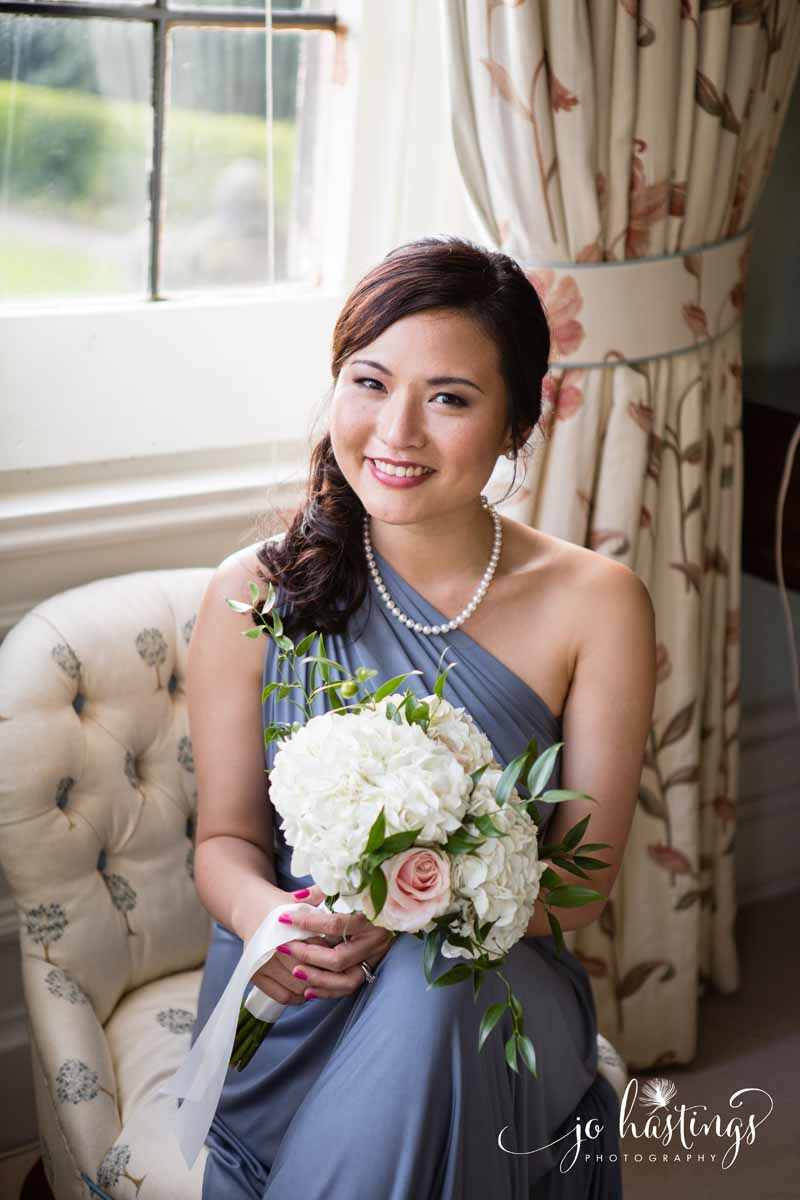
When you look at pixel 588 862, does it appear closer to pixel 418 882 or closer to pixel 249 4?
pixel 418 882

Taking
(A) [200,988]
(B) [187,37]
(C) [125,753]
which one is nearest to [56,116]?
(B) [187,37]

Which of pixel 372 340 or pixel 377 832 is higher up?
pixel 372 340

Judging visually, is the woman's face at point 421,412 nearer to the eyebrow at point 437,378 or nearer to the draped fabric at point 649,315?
the eyebrow at point 437,378

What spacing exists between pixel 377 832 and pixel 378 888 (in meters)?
0.06

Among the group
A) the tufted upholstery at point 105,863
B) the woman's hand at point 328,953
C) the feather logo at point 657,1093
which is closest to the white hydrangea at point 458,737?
the woman's hand at point 328,953

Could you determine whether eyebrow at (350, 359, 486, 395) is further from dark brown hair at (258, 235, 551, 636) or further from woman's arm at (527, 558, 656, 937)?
woman's arm at (527, 558, 656, 937)

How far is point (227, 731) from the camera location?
1.70m

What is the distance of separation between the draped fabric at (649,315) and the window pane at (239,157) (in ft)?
1.64

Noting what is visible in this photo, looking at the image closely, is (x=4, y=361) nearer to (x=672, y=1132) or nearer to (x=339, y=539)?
(x=339, y=539)

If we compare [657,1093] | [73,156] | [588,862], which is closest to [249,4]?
[73,156]

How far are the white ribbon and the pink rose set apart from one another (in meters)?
0.26

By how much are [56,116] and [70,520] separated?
68 cm

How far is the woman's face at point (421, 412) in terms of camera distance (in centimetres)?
155

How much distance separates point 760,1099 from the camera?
2422mm
